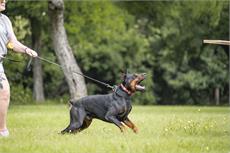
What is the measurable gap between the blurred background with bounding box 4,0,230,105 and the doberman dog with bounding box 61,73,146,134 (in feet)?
83.6

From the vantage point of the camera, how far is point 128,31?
1943 inches

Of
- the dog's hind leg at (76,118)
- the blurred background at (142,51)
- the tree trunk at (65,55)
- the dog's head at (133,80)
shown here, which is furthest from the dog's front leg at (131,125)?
the blurred background at (142,51)

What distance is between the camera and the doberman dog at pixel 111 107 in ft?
42.5

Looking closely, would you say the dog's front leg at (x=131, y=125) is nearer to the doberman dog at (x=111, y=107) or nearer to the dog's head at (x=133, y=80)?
the doberman dog at (x=111, y=107)

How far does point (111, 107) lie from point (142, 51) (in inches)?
1432

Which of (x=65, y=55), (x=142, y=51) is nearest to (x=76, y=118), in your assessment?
(x=65, y=55)

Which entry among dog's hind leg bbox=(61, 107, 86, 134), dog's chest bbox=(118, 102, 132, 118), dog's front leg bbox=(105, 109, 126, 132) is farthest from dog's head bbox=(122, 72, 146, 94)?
dog's hind leg bbox=(61, 107, 86, 134)

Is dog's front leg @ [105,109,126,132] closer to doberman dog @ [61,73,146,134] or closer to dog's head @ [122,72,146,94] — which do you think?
doberman dog @ [61,73,146,134]

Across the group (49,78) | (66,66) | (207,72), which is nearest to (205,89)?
(207,72)

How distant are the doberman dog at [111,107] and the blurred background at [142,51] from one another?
1003 inches

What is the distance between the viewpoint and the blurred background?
4047 cm

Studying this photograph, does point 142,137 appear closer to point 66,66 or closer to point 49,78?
point 66,66

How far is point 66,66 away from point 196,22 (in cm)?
1727

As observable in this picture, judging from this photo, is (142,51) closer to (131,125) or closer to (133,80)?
(131,125)
